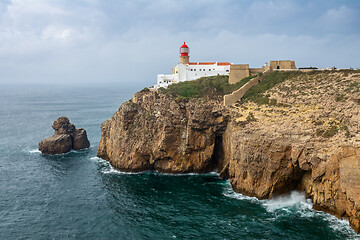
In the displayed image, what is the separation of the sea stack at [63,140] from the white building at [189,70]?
77.1ft

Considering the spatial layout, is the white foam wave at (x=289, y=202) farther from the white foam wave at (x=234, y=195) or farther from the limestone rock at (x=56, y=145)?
the limestone rock at (x=56, y=145)

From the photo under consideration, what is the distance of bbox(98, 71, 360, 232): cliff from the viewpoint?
3859 cm

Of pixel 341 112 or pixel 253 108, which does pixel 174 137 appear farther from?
pixel 341 112

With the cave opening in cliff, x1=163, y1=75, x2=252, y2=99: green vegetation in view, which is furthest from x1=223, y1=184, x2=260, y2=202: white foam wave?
x1=163, y1=75, x2=252, y2=99: green vegetation

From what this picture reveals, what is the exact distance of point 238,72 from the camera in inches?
2655

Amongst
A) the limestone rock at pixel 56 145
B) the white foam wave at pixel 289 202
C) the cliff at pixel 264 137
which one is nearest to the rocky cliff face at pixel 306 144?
the cliff at pixel 264 137

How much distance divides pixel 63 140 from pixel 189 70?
35.9m

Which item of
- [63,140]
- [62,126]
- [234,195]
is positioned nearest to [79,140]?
[63,140]

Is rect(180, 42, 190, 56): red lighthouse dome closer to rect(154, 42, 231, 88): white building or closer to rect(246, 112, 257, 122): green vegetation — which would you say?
rect(154, 42, 231, 88): white building

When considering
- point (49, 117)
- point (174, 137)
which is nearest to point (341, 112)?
point (174, 137)

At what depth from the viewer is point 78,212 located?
4231 centimetres

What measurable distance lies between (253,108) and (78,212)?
32412 mm

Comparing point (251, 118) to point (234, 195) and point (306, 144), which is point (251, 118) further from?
point (234, 195)

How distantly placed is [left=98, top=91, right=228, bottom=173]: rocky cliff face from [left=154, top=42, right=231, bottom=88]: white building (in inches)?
707
